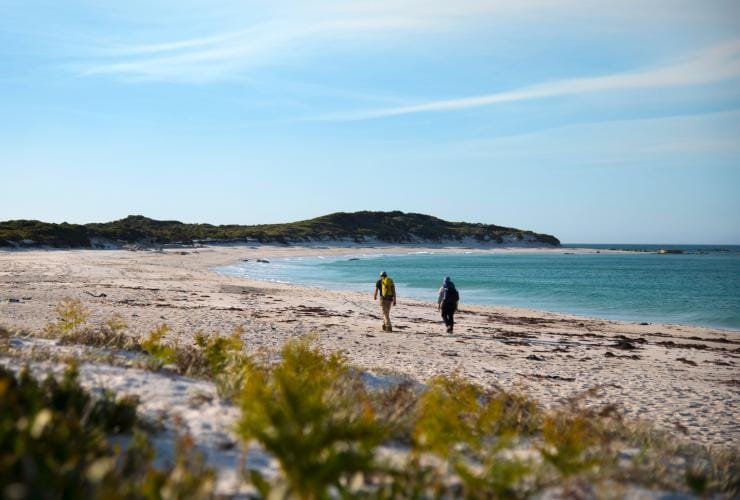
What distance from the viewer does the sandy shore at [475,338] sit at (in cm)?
983

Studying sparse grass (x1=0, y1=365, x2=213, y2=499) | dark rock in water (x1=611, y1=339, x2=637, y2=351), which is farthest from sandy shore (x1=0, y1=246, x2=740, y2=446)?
sparse grass (x1=0, y1=365, x2=213, y2=499)

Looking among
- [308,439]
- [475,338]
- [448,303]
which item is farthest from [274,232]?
[308,439]

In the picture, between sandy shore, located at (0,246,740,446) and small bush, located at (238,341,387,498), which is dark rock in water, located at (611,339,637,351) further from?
small bush, located at (238,341,387,498)

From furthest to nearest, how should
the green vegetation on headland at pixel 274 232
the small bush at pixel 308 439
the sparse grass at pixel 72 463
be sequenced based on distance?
the green vegetation on headland at pixel 274 232 < the small bush at pixel 308 439 < the sparse grass at pixel 72 463

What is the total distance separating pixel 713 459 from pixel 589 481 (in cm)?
194

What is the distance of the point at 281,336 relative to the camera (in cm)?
1419

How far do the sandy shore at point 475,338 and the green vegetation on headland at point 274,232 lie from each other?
3555 centimetres

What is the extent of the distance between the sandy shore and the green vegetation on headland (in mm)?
35550

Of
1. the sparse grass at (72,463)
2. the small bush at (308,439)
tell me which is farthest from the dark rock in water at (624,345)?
the sparse grass at (72,463)

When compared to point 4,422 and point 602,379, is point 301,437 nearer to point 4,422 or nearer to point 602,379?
point 4,422

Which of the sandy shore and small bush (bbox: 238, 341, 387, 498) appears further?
the sandy shore

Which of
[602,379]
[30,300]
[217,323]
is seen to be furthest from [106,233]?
[602,379]

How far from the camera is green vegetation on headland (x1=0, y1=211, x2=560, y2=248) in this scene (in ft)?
195

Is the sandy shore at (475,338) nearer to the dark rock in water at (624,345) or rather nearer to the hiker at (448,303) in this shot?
the dark rock in water at (624,345)
